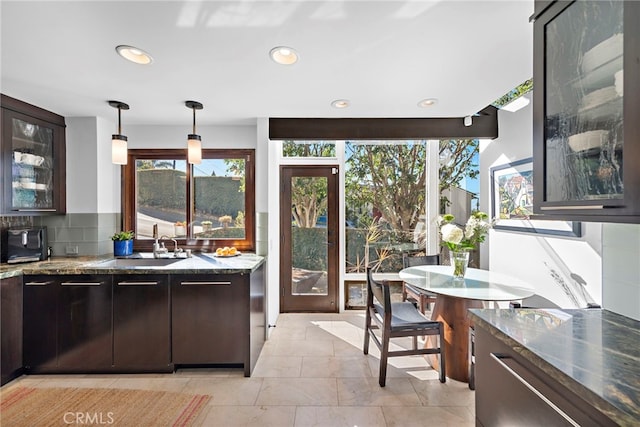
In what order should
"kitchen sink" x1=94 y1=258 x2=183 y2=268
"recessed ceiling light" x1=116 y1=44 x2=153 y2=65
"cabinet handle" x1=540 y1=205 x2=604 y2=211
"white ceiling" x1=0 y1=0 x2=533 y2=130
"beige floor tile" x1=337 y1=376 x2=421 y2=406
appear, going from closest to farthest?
"cabinet handle" x1=540 y1=205 x2=604 y2=211 < "white ceiling" x1=0 y1=0 x2=533 y2=130 < "recessed ceiling light" x1=116 y1=44 x2=153 y2=65 < "beige floor tile" x1=337 y1=376 x2=421 y2=406 < "kitchen sink" x1=94 y1=258 x2=183 y2=268

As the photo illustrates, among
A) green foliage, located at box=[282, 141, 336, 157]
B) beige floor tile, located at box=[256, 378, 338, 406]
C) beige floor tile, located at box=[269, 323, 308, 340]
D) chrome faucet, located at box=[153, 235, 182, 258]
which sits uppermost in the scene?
green foliage, located at box=[282, 141, 336, 157]

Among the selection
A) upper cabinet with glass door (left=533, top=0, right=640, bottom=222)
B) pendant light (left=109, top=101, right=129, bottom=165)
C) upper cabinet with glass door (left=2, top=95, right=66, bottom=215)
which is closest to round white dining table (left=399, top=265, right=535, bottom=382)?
upper cabinet with glass door (left=533, top=0, right=640, bottom=222)

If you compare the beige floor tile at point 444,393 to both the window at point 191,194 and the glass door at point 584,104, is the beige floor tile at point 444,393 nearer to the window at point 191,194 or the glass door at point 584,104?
the glass door at point 584,104

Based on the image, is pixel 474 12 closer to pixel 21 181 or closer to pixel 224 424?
pixel 224 424

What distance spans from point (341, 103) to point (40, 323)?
314 cm

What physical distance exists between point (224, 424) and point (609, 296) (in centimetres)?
227

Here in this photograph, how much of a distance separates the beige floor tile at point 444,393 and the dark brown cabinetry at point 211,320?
54.1 inches

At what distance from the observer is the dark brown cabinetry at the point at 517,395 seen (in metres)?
0.82

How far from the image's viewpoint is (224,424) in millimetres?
1917

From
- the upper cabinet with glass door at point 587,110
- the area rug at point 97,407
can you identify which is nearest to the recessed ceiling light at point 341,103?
the upper cabinet with glass door at point 587,110

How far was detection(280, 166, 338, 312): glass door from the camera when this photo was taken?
3.92m

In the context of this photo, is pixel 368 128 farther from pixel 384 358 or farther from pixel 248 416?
pixel 248 416

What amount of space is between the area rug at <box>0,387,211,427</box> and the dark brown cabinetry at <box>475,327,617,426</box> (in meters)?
1.77

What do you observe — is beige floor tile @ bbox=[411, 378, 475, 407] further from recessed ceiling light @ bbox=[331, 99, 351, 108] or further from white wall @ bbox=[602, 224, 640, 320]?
recessed ceiling light @ bbox=[331, 99, 351, 108]
